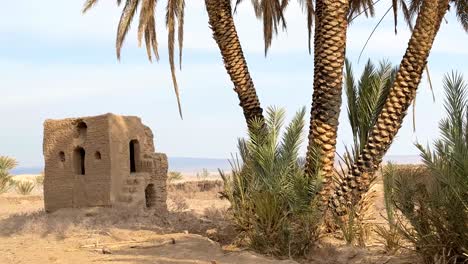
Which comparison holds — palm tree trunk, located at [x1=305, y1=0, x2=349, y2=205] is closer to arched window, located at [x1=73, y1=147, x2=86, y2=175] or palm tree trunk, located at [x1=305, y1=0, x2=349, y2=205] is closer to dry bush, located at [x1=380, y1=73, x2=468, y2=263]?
dry bush, located at [x1=380, y1=73, x2=468, y2=263]

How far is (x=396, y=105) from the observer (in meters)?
9.88

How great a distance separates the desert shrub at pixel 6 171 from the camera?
2841cm

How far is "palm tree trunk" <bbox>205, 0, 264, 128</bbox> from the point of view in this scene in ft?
38.6

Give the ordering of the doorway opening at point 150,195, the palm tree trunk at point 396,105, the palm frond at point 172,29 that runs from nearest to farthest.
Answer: the palm tree trunk at point 396,105 < the palm frond at point 172,29 < the doorway opening at point 150,195

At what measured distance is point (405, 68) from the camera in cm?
992

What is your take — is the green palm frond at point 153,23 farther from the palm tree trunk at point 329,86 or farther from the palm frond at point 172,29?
the palm tree trunk at point 329,86

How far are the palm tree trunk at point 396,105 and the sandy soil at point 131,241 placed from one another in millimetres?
986

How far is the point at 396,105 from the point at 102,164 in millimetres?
7135

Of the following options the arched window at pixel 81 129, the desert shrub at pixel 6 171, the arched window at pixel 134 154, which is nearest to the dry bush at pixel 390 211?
the arched window at pixel 134 154

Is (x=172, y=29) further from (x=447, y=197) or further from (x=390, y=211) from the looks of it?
(x=447, y=197)

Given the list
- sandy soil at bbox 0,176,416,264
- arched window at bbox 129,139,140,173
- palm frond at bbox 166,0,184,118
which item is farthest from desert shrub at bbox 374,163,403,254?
arched window at bbox 129,139,140,173

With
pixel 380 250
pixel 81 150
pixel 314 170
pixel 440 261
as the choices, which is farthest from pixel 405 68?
pixel 81 150

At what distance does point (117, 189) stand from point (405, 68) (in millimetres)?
7280

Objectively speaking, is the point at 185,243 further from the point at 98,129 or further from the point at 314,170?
the point at 98,129
